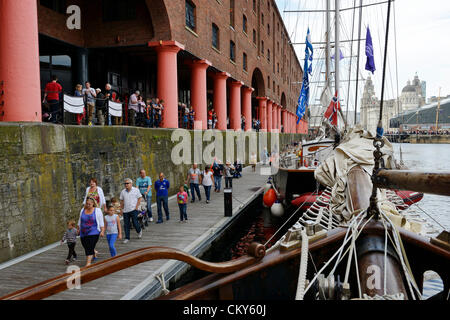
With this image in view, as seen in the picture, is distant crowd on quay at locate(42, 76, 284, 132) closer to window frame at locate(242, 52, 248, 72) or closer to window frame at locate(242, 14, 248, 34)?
window frame at locate(242, 52, 248, 72)

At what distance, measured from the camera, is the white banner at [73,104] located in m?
9.69

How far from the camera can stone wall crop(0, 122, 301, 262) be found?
282 inches

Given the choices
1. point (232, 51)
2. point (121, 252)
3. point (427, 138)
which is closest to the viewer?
point (121, 252)

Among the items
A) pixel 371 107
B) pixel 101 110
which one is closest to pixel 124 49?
pixel 101 110

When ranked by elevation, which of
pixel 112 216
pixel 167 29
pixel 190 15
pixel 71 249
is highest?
pixel 190 15

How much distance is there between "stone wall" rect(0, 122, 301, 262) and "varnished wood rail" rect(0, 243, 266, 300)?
244 inches

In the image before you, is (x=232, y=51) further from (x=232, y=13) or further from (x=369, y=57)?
(x=369, y=57)

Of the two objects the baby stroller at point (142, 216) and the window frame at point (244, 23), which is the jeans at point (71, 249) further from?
the window frame at point (244, 23)

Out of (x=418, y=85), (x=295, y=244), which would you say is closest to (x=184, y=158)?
(x=295, y=244)

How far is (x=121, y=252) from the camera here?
771 centimetres

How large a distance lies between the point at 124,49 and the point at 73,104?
9.34 m

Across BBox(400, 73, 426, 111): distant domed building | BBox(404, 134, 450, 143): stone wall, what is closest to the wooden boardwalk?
BBox(404, 134, 450, 143): stone wall

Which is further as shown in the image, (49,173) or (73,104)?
(73,104)

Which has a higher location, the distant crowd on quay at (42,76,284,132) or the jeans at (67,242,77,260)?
the distant crowd on quay at (42,76,284,132)
